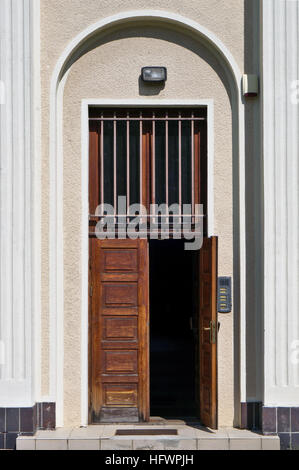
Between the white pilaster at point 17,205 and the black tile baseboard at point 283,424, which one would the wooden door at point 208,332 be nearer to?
the black tile baseboard at point 283,424

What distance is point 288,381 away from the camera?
6531mm

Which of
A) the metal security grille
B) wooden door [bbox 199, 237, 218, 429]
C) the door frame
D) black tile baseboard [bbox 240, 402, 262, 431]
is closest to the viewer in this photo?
wooden door [bbox 199, 237, 218, 429]

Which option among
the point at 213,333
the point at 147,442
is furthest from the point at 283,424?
the point at 147,442

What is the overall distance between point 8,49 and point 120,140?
157 centimetres

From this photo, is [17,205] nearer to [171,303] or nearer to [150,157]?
[150,157]

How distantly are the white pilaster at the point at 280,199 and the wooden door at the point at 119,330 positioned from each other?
4.58 feet

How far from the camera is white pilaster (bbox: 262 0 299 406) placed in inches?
258

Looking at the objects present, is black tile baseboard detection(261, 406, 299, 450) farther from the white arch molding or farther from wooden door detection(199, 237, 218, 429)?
wooden door detection(199, 237, 218, 429)

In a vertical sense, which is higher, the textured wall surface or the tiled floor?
the textured wall surface

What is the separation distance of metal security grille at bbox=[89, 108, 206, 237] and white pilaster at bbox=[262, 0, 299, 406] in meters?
0.85

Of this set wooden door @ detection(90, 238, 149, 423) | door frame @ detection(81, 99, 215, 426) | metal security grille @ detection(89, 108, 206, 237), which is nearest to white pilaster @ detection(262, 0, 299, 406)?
door frame @ detection(81, 99, 215, 426)
